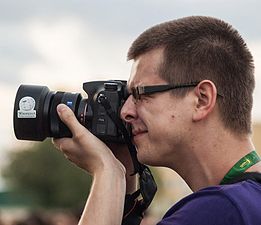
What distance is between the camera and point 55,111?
11.3 feet

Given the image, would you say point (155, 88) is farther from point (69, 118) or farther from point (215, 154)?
→ point (69, 118)

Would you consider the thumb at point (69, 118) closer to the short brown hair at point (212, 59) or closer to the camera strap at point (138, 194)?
the camera strap at point (138, 194)

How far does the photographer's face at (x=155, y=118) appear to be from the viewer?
2.96 meters

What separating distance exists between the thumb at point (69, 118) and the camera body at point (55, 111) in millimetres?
48

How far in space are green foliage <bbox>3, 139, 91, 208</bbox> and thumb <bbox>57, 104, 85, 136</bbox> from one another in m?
30.5

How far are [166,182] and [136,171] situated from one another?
29.9 m

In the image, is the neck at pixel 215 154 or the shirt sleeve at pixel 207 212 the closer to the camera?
the shirt sleeve at pixel 207 212

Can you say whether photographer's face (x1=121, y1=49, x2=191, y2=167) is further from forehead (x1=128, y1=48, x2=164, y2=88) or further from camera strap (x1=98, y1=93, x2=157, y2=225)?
A: camera strap (x1=98, y1=93, x2=157, y2=225)

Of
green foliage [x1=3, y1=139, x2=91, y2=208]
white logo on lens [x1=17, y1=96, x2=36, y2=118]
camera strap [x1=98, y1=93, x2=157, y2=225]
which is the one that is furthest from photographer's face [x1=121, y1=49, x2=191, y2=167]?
green foliage [x1=3, y1=139, x2=91, y2=208]

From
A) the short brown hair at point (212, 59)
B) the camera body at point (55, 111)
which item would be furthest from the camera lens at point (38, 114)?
the short brown hair at point (212, 59)

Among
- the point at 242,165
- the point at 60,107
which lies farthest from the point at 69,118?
the point at 242,165

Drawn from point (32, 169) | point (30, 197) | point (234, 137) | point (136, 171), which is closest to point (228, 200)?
point (234, 137)

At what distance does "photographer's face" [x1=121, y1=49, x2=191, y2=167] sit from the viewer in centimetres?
296

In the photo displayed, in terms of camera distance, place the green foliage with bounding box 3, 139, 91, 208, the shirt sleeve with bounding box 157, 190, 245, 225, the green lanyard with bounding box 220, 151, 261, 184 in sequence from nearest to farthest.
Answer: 1. the shirt sleeve with bounding box 157, 190, 245, 225
2. the green lanyard with bounding box 220, 151, 261, 184
3. the green foliage with bounding box 3, 139, 91, 208
